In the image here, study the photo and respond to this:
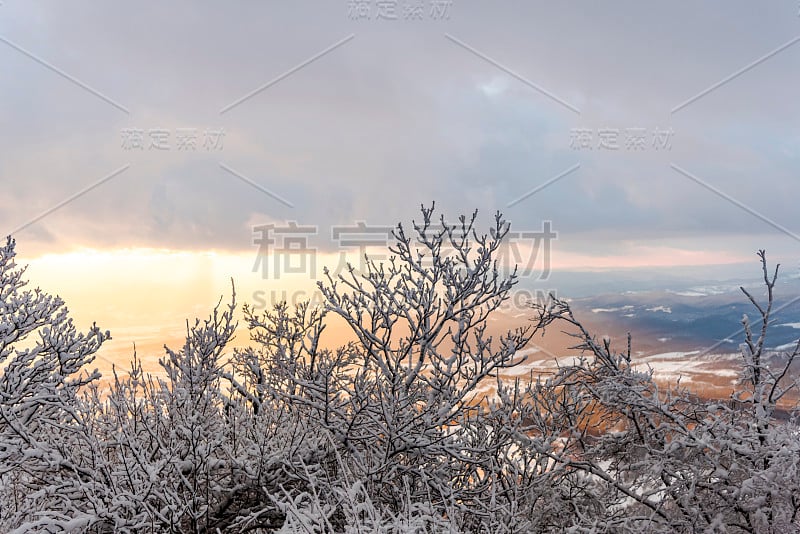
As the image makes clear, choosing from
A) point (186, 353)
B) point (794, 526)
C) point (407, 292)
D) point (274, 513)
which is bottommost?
point (274, 513)

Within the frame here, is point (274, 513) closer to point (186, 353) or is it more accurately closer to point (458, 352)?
point (186, 353)

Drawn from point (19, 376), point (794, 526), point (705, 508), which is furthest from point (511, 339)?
point (19, 376)

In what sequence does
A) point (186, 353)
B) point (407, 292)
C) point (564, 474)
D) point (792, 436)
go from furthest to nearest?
point (564, 474) → point (407, 292) → point (186, 353) → point (792, 436)

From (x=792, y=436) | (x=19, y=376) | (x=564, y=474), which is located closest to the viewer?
(x=792, y=436)

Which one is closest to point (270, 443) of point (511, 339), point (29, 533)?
point (29, 533)

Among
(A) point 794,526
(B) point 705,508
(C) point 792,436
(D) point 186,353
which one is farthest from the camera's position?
(D) point 186,353

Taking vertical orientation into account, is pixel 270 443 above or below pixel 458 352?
below

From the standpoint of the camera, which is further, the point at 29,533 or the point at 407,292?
the point at 407,292

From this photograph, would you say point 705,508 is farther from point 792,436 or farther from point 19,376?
point 19,376

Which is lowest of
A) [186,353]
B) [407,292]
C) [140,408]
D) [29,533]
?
[29,533]
